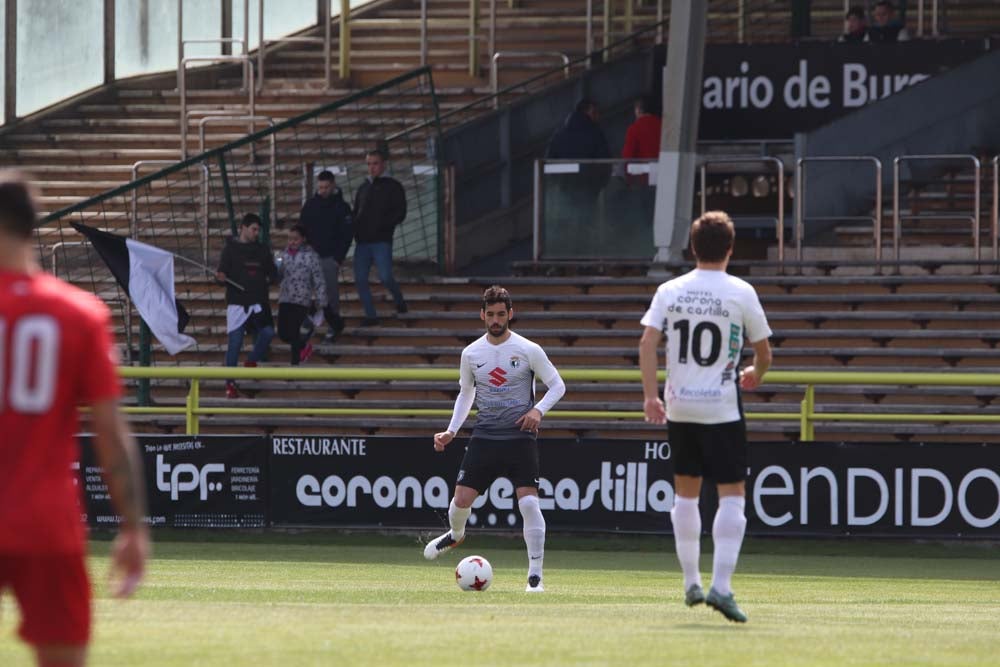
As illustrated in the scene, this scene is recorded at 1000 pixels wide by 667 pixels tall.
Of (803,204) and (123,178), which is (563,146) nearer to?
(803,204)

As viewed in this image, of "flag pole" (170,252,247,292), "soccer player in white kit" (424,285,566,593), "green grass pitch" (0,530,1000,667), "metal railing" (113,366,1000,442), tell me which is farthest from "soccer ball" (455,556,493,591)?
"flag pole" (170,252,247,292)

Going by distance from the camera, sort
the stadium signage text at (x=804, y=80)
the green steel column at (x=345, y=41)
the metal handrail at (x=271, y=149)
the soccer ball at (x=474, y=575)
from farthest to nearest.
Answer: the green steel column at (x=345, y=41)
the stadium signage text at (x=804, y=80)
the metal handrail at (x=271, y=149)
the soccer ball at (x=474, y=575)

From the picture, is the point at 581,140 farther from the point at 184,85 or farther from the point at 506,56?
the point at 184,85

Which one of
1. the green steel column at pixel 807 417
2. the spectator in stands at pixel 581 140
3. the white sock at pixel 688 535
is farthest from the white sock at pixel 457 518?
the spectator in stands at pixel 581 140

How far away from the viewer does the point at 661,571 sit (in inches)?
616

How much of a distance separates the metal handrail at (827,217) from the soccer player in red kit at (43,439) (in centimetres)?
1827

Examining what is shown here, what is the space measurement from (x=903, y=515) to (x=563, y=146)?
326 inches

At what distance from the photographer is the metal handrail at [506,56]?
27719 mm

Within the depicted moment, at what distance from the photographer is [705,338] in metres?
9.43

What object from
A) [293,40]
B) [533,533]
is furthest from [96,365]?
[293,40]

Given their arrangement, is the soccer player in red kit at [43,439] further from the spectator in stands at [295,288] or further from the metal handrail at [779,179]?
the metal handrail at [779,179]

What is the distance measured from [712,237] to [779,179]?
1396cm

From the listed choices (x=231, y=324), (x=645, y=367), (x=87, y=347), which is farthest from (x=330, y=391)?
(x=87, y=347)

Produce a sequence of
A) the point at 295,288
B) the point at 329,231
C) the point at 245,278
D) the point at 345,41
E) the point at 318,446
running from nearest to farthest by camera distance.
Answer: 1. the point at 318,446
2. the point at 245,278
3. the point at 295,288
4. the point at 329,231
5. the point at 345,41
